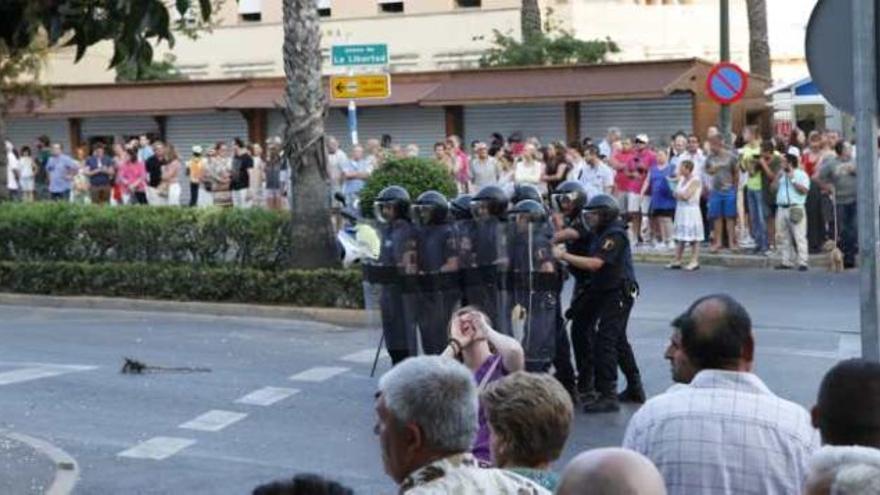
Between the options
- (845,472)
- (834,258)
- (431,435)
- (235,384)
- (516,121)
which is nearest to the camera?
(845,472)

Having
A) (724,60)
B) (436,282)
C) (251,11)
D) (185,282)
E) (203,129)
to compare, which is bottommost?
(185,282)

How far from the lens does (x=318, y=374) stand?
1427 centimetres

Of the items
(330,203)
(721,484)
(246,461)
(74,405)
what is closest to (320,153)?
(330,203)

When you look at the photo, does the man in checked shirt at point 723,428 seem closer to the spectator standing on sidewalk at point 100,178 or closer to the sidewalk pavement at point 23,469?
the sidewalk pavement at point 23,469

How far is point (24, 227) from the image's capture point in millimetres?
20906

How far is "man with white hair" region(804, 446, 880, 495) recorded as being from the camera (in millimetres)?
3537

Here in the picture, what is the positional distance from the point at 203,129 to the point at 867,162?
35116 millimetres

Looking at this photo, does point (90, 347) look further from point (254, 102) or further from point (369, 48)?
point (254, 102)

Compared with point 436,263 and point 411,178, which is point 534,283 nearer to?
point 436,263

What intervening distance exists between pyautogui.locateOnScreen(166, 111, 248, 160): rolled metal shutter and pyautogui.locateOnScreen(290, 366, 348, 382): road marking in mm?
25116

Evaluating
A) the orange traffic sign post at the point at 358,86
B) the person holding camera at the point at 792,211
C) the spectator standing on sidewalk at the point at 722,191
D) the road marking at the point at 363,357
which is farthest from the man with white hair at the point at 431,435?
the spectator standing on sidewalk at the point at 722,191

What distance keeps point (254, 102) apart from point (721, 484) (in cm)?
3429

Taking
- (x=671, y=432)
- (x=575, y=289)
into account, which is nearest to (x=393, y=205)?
(x=575, y=289)

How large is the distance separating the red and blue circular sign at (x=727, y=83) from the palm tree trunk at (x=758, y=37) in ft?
41.1
